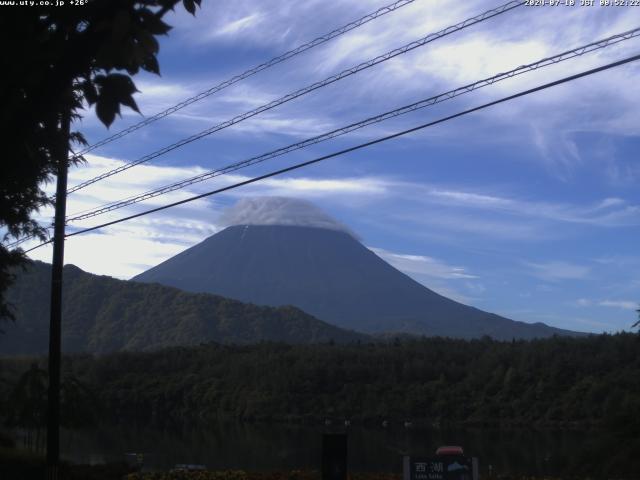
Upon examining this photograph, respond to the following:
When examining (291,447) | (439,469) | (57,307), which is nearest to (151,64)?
(439,469)

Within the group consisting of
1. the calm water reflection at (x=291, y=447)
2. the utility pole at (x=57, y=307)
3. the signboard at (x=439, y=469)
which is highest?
the utility pole at (x=57, y=307)

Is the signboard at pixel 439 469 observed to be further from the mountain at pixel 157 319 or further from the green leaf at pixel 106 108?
the mountain at pixel 157 319

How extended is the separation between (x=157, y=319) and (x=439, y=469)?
5303 inches

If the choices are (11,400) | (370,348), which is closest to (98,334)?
(370,348)

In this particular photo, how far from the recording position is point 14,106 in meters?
3.88

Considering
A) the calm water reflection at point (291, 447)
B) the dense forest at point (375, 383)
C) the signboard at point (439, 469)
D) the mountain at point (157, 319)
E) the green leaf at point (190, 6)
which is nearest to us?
the green leaf at point (190, 6)

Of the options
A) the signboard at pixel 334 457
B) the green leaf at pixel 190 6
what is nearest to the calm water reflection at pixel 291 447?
the signboard at pixel 334 457

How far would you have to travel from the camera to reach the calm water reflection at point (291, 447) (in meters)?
28.2

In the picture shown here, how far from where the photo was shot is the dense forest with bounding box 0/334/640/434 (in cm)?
6100

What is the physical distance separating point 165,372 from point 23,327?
43305mm

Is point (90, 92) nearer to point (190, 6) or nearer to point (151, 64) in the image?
point (151, 64)

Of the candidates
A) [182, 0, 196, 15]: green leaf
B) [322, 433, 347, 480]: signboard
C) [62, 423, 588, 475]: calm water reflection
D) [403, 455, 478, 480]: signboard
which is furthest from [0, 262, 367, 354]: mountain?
[182, 0, 196, 15]: green leaf

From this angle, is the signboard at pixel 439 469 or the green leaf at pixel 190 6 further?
the signboard at pixel 439 469

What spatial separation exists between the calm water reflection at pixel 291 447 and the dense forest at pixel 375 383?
781cm
